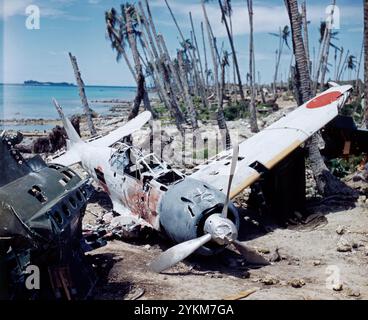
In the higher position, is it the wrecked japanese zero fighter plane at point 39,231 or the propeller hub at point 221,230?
the wrecked japanese zero fighter plane at point 39,231

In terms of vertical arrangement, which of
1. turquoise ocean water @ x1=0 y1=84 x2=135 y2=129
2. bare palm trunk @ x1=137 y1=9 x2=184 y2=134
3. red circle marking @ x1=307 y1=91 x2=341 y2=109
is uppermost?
red circle marking @ x1=307 y1=91 x2=341 y2=109

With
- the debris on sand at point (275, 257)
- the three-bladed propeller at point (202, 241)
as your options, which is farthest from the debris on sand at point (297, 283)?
the debris on sand at point (275, 257)

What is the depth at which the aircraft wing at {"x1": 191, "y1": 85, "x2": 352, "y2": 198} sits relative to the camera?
10.4 meters

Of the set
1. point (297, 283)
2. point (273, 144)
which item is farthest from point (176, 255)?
point (273, 144)

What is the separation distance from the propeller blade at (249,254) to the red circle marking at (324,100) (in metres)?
5.87

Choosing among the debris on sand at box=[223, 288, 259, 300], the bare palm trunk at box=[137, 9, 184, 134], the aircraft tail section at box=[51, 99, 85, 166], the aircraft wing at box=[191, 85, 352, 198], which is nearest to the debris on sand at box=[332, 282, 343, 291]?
the debris on sand at box=[223, 288, 259, 300]

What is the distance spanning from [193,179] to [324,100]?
5.75 m

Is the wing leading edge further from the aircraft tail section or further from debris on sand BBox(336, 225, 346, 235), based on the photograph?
A: debris on sand BBox(336, 225, 346, 235)

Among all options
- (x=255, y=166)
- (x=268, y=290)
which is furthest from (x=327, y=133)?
(x=268, y=290)

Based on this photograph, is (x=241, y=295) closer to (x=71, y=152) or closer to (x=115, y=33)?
(x=71, y=152)

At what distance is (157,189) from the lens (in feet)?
29.9

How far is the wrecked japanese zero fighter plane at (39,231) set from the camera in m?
5.15

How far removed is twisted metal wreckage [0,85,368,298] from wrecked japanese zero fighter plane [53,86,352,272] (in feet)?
0.06

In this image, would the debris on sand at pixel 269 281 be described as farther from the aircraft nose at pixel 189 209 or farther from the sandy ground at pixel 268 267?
the aircraft nose at pixel 189 209
